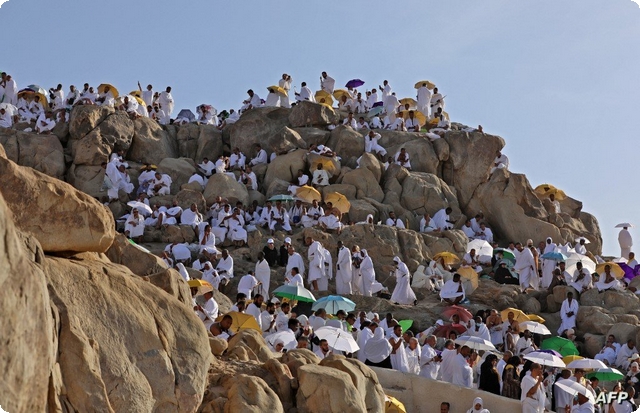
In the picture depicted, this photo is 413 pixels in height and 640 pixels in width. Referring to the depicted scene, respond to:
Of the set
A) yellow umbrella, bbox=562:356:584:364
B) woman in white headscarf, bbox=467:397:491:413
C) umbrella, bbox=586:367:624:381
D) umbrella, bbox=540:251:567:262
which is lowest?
woman in white headscarf, bbox=467:397:491:413

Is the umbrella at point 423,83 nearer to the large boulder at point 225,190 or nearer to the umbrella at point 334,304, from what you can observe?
the large boulder at point 225,190

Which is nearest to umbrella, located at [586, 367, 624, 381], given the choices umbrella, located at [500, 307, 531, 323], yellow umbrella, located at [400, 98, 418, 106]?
umbrella, located at [500, 307, 531, 323]

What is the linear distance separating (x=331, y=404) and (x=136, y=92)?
2921 cm

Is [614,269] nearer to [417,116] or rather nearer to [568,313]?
[568,313]

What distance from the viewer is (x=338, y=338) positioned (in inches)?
845

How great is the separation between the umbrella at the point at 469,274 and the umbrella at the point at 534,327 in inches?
147

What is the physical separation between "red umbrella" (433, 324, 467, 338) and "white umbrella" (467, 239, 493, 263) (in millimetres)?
7900

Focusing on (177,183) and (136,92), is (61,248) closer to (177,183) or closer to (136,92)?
(177,183)

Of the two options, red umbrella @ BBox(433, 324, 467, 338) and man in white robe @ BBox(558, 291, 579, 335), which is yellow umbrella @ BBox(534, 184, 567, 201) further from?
red umbrella @ BBox(433, 324, 467, 338)

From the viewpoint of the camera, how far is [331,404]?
14.2 m

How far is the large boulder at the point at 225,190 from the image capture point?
35156 mm

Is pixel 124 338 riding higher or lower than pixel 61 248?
lower

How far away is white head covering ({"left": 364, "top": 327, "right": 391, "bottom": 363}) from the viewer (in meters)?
22.3

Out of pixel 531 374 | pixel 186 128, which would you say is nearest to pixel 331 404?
pixel 531 374
